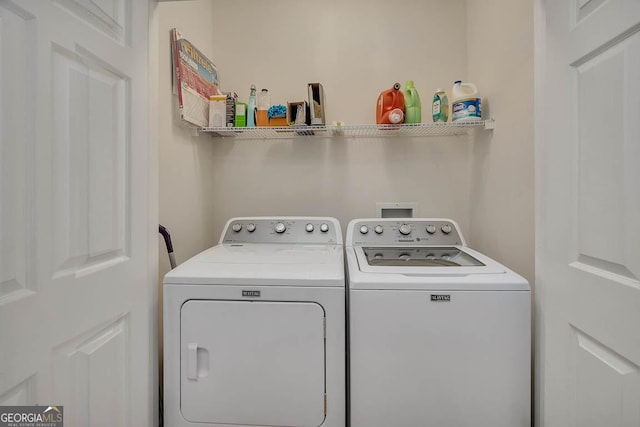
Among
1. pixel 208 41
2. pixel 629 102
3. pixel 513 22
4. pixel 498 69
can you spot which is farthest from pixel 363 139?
pixel 629 102

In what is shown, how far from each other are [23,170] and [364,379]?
4.15 ft

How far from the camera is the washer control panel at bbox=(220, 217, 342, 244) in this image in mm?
1844

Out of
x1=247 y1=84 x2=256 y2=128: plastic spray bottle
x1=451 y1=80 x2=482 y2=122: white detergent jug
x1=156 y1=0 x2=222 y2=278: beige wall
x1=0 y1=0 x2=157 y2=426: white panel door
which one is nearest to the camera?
x1=0 y1=0 x2=157 y2=426: white panel door

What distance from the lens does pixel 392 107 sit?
1.91 m

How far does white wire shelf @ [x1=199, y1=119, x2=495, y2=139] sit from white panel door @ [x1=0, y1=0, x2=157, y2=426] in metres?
0.92

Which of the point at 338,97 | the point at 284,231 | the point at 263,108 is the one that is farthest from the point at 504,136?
the point at 263,108

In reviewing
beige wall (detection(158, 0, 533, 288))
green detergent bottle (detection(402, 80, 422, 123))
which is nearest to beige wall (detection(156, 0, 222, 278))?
beige wall (detection(158, 0, 533, 288))

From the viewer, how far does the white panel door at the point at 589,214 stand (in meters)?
0.75

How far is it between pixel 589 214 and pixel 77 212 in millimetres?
1525

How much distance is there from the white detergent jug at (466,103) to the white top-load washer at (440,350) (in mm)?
1065

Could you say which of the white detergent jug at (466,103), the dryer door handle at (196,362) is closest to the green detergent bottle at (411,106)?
the white detergent jug at (466,103)

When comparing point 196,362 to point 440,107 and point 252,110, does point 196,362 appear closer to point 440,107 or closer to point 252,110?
point 252,110

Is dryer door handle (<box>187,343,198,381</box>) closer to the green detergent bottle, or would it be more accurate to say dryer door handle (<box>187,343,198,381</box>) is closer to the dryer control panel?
the dryer control panel

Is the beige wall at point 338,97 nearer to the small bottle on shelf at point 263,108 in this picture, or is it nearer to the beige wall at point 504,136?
the beige wall at point 504,136
